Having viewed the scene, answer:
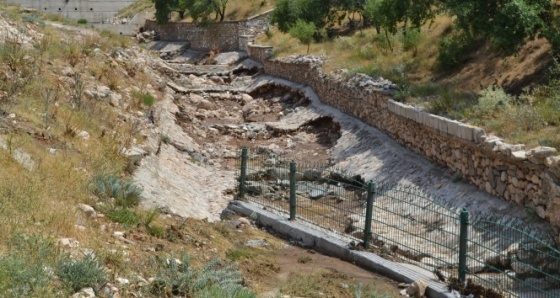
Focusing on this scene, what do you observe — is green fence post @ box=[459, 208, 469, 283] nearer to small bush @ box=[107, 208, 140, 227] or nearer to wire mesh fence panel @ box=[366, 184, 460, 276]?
wire mesh fence panel @ box=[366, 184, 460, 276]

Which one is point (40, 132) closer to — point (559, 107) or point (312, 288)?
point (312, 288)

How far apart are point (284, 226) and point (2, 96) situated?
515 cm

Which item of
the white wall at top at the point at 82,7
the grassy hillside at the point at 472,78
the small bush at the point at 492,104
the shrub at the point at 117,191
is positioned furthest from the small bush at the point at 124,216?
the white wall at top at the point at 82,7

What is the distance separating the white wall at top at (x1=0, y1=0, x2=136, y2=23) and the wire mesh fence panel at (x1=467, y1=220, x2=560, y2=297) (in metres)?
56.6

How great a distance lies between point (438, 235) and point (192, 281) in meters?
4.82

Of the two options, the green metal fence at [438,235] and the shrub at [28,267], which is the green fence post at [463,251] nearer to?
the green metal fence at [438,235]

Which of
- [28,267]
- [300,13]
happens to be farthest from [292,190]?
[300,13]

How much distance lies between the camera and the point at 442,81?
726 inches

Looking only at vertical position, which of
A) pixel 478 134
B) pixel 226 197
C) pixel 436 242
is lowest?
pixel 226 197

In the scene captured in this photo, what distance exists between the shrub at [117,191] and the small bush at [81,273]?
2.85 m

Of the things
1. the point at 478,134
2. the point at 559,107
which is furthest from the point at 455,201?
the point at 559,107

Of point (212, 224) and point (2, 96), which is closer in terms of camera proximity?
point (212, 224)

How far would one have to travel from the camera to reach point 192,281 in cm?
720

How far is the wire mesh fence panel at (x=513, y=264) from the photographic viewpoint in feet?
28.4
